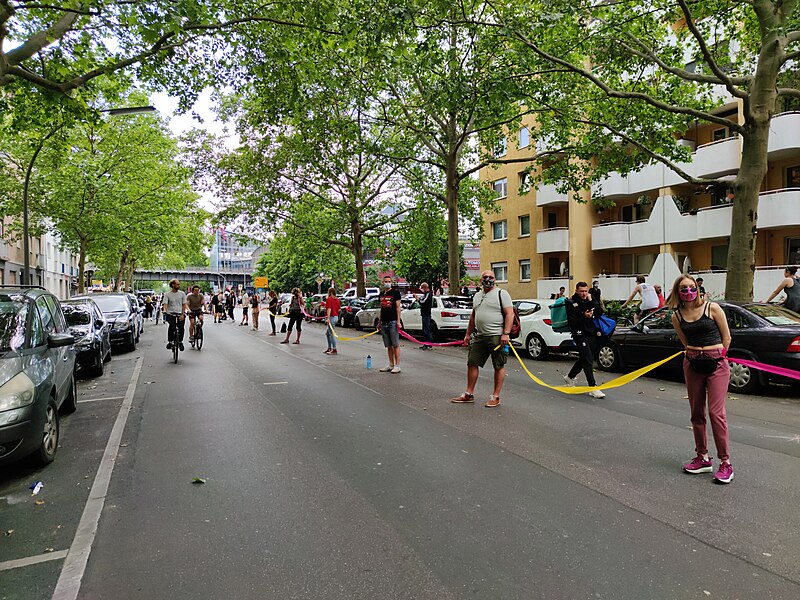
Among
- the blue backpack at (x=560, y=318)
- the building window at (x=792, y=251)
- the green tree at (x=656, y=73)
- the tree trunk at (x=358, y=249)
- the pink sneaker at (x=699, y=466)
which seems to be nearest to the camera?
the pink sneaker at (x=699, y=466)

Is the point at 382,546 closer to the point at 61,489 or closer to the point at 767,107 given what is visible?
the point at 61,489

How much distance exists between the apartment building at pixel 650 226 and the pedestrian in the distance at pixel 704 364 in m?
13.8

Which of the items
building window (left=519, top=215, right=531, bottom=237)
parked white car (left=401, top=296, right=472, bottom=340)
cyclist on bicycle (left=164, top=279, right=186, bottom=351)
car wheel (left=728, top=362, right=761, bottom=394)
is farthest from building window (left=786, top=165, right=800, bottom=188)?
cyclist on bicycle (left=164, top=279, right=186, bottom=351)

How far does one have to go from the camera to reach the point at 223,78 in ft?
40.7

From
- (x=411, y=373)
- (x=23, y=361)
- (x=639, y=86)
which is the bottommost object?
(x=411, y=373)

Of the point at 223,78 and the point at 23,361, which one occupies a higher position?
the point at 223,78

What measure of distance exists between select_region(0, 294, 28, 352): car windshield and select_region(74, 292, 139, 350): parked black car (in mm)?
9374

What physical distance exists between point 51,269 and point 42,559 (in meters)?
52.7

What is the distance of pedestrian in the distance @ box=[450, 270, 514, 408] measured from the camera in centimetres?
751

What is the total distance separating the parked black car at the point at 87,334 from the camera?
10656 millimetres

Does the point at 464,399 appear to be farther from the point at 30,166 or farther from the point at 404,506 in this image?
the point at 30,166

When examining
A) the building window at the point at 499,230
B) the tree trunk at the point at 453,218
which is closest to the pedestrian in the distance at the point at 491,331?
the tree trunk at the point at 453,218

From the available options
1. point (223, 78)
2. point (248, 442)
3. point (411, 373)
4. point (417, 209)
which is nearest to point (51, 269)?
point (417, 209)

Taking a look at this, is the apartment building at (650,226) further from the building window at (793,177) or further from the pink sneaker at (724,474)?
the pink sneaker at (724,474)
